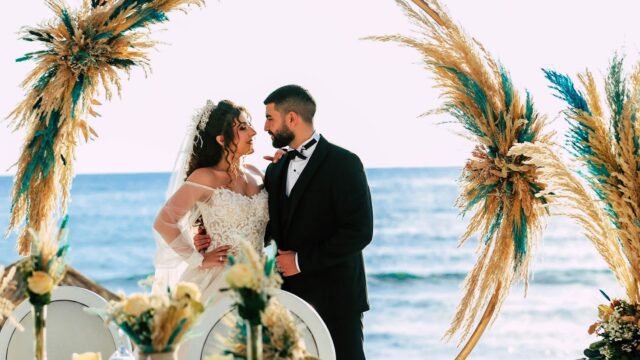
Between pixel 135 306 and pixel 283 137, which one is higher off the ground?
pixel 283 137

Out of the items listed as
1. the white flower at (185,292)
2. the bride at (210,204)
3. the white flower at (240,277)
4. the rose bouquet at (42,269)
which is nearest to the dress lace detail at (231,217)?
the bride at (210,204)

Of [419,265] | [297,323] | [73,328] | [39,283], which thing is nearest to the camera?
[39,283]

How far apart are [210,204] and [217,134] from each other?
0.34 meters

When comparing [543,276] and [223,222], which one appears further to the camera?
[543,276]

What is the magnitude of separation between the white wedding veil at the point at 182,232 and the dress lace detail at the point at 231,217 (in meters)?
0.09

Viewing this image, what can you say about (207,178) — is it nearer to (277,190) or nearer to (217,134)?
(217,134)

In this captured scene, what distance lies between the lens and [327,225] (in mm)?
4113

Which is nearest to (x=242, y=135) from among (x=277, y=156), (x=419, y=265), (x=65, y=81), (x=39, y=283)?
(x=277, y=156)

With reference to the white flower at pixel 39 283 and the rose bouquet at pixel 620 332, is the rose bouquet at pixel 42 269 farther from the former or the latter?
the rose bouquet at pixel 620 332

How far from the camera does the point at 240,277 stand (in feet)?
6.82

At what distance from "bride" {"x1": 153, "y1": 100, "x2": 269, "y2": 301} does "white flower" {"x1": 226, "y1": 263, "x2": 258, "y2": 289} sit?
191 centimetres

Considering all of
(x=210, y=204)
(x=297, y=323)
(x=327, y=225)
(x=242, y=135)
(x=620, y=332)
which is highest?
(x=242, y=135)

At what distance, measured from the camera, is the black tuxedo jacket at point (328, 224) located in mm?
4059

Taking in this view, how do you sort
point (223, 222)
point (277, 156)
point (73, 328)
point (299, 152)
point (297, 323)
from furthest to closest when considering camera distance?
1. point (277, 156)
2. point (299, 152)
3. point (223, 222)
4. point (73, 328)
5. point (297, 323)
